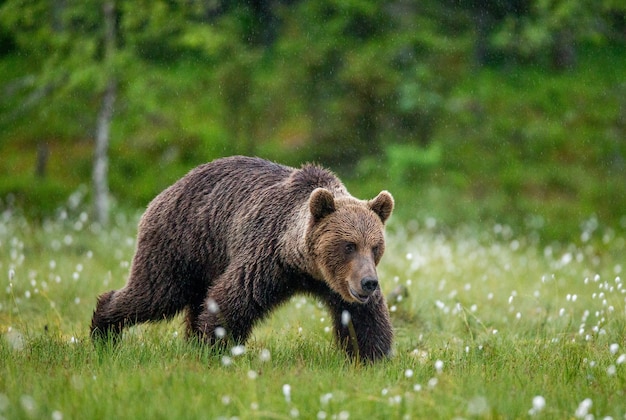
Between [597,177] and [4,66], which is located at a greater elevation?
[4,66]

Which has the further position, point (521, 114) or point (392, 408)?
point (521, 114)

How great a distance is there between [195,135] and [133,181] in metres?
1.57

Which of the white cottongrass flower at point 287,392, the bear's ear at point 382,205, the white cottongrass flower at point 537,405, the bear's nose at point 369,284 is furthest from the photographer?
the bear's ear at point 382,205

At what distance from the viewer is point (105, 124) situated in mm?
12445

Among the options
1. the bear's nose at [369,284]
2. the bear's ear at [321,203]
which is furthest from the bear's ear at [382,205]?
the bear's nose at [369,284]

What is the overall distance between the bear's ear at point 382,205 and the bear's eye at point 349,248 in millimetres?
439

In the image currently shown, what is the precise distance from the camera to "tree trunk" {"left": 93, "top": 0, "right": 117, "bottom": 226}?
1192 centimetres

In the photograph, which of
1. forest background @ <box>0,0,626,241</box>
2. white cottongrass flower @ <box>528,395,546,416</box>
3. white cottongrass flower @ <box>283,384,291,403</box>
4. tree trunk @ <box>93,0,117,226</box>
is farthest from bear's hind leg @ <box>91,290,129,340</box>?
forest background @ <box>0,0,626,241</box>

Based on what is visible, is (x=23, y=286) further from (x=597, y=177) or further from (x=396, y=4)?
(x=597, y=177)

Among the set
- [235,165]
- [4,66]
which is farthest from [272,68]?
[235,165]

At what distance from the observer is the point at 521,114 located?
1662cm

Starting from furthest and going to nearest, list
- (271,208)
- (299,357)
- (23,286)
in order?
(23,286), (271,208), (299,357)

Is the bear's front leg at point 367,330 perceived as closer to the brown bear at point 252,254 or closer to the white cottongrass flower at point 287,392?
the brown bear at point 252,254

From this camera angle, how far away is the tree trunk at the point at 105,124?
11916mm
